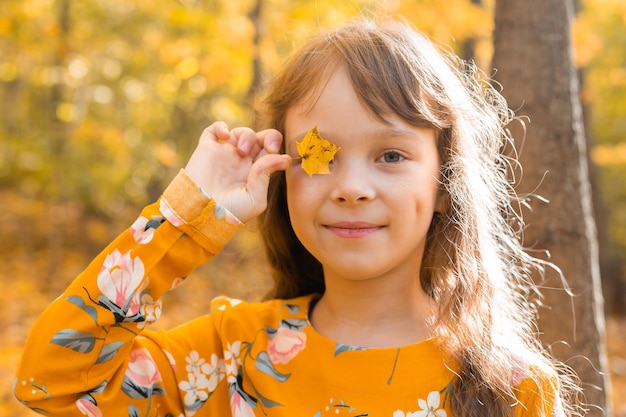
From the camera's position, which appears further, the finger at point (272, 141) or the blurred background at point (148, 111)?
the blurred background at point (148, 111)

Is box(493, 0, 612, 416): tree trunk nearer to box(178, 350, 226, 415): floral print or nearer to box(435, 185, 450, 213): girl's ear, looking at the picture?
box(435, 185, 450, 213): girl's ear

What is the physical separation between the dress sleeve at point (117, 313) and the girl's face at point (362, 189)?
0.24 meters

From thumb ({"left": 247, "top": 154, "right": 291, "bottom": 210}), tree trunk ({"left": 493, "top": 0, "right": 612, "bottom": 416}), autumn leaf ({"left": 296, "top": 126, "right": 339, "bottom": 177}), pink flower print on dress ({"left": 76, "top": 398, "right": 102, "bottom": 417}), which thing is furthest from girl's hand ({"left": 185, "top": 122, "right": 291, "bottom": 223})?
tree trunk ({"left": 493, "top": 0, "right": 612, "bottom": 416})

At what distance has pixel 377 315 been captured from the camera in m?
1.86

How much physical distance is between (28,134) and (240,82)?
718cm

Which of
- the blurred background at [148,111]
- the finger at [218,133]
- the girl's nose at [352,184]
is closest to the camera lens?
the girl's nose at [352,184]

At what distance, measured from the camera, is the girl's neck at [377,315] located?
1826 mm

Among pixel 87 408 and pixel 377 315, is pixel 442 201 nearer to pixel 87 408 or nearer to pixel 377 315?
pixel 377 315

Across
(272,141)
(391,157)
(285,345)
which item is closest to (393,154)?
(391,157)

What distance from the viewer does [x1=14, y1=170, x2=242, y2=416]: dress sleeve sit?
1.69 metres

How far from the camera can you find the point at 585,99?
22.3 ft

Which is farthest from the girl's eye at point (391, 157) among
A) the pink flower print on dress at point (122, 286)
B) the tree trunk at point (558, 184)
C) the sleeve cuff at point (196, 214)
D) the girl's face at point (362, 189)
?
A: the tree trunk at point (558, 184)

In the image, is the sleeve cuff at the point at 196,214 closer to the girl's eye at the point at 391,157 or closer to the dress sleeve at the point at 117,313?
the dress sleeve at the point at 117,313

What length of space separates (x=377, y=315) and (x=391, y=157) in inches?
17.2
